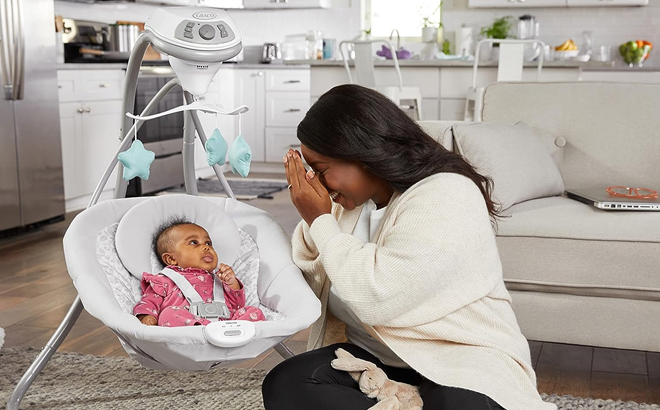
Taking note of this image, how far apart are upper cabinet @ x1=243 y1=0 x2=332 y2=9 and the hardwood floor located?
13.9 ft

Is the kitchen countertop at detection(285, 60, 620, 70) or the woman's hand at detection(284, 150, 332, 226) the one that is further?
the kitchen countertop at detection(285, 60, 620, 70)

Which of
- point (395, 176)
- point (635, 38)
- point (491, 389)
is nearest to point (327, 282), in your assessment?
point (395, 176)

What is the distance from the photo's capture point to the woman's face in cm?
158

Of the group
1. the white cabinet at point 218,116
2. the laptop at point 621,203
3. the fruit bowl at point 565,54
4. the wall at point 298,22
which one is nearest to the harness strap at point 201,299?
the laptop at point 621,203

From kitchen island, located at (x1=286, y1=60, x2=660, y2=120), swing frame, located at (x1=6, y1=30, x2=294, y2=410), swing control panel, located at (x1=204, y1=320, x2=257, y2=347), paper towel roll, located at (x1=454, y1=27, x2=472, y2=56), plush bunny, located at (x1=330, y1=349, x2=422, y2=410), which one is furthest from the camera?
paper towel roll, located at (x1=454, y1=27, x2=472, y2=56)

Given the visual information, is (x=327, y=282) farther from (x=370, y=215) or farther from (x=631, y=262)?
(x=631, y=262)

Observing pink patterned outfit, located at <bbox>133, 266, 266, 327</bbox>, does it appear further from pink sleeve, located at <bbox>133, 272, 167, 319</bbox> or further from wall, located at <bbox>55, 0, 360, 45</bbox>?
wall, located at <bbox>55, 0, 360, 45</bbox>

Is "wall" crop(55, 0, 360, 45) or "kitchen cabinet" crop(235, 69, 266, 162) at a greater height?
"wall" crop(55, 0, 360, 45)

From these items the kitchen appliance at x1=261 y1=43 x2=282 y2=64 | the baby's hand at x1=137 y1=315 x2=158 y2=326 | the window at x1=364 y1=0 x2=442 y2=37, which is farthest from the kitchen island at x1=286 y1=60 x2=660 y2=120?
the baby's hand at x1=137 y1=315 x2=158 y2=326

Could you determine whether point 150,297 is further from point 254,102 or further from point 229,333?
point 254,102

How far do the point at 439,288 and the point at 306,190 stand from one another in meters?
0.32

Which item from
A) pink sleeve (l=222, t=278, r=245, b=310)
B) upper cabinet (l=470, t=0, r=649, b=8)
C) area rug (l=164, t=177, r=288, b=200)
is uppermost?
upper cabinet (l=470, t=0, r=649, b=8)

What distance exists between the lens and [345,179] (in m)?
1.59

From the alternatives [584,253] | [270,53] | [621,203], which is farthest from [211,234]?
[270,53]
